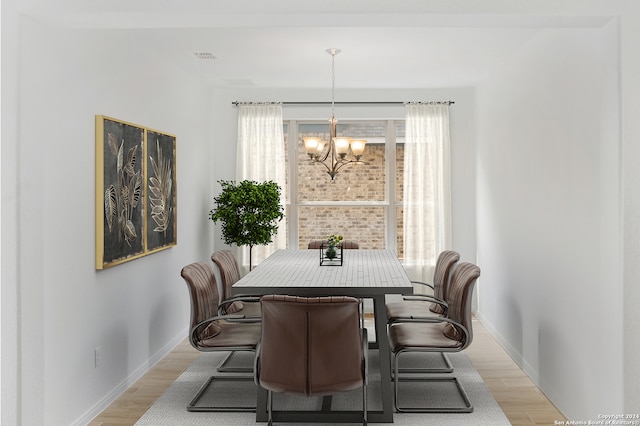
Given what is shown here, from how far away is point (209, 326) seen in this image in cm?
372

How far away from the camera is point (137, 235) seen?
4035 mm

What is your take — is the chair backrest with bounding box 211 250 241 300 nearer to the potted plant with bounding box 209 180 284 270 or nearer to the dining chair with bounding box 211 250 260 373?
the dining chair with bounding box 211 250 260 373

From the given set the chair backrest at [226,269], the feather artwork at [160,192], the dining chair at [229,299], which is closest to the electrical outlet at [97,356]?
the dining chair at [229,299]

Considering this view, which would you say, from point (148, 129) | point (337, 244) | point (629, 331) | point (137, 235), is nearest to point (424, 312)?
point (337, 244)

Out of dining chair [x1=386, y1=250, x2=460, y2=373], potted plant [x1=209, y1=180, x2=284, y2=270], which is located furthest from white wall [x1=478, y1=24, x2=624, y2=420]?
potted plant [x1=209, y1=180, x2=284, y2=270]

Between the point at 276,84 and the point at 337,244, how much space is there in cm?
224

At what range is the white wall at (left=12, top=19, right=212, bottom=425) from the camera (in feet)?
8.66

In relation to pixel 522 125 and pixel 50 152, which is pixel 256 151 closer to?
pixel 522 125

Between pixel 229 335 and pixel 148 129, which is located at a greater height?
pixel 148 129

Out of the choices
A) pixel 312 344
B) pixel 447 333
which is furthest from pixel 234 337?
pixel 447 333

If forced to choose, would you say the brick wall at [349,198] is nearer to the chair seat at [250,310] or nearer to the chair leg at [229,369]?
the chair seat at [250,310]

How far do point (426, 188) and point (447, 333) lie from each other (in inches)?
111

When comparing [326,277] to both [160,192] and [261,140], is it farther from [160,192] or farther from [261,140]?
[261,140]

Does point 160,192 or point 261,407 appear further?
point 160,192
